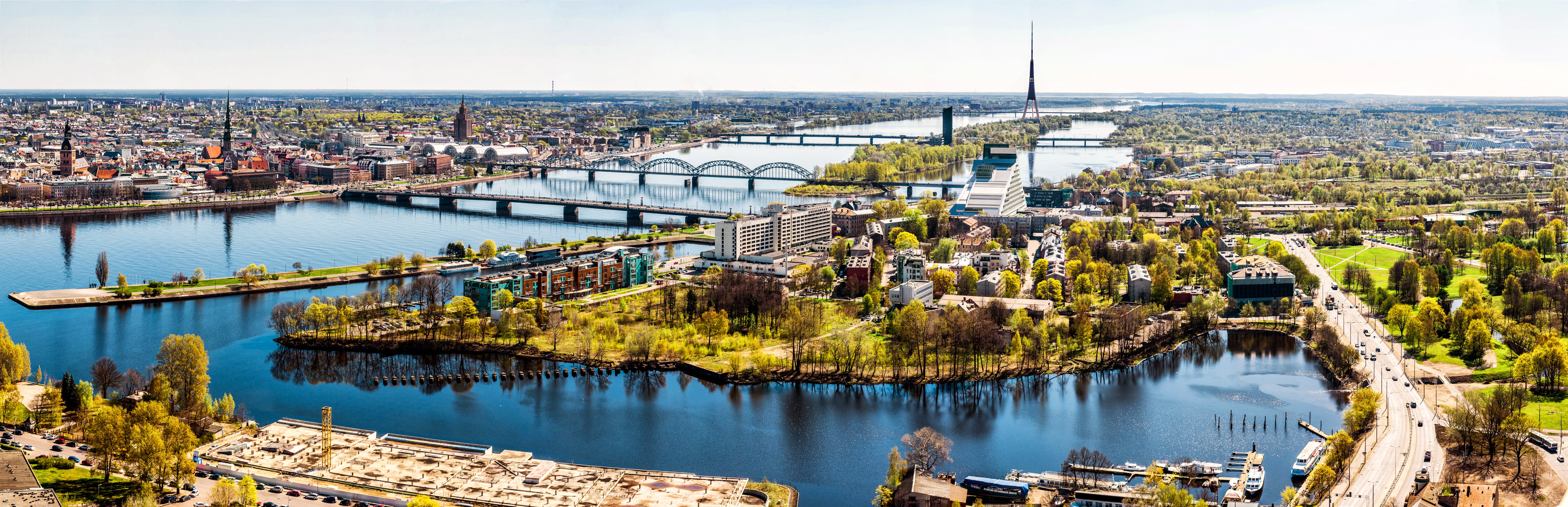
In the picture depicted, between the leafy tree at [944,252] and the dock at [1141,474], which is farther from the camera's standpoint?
the leafy tree at [944,252]

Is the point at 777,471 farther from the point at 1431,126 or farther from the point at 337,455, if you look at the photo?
the point at 1431,126

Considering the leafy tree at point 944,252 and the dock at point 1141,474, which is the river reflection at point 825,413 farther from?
the leafy tree at point 944,252

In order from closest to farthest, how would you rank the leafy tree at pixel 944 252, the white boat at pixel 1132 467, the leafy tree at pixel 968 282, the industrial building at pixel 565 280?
the white boat at pixel 1132 467
the industrial building at pixel 565 280
the leafy tree at pixel 968 282
the leafy tree at pixel 944 252

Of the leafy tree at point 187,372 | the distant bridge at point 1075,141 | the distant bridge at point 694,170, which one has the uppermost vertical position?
the distant bridge at point 1075,141

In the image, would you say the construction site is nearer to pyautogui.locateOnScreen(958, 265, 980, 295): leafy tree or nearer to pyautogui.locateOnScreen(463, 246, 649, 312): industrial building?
pyautogui.locateOnScreen(463, 246, 649, 312): industrial building

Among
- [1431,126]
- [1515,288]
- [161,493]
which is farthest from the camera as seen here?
[1431,126]

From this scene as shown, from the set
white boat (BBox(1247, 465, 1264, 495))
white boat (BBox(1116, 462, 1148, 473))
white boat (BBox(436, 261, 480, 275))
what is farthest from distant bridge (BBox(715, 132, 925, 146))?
white boat (BBox(1247, 465, 1264, 495))

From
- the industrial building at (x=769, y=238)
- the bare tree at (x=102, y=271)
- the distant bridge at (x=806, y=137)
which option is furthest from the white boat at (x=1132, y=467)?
the distant bridge at (x=806, y=137)

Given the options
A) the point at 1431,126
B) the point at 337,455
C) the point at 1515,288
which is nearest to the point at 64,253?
the point at 337,455
